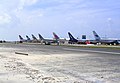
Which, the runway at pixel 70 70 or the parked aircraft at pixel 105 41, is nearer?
the runway at pixel 70 70

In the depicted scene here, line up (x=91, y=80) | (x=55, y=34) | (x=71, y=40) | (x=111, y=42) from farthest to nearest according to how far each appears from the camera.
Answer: (x=55, y=34) < (x=71, y=40) < (x=111, y=42) < (x=91, y=80)

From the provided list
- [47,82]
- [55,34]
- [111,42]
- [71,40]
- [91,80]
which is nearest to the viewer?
[47,82]

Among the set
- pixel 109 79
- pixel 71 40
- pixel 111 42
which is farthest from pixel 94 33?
pixel 109 79

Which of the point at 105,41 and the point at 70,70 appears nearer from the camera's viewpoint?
the point at 70,70

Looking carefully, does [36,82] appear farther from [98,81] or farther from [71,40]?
[71,40]

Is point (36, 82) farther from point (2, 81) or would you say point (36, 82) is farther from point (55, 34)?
point (55, 34)

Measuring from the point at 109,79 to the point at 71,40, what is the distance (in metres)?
137

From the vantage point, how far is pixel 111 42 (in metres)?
135

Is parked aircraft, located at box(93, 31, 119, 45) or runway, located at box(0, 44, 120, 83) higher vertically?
parked aircraft, located at box(93, 31, 119, 45)

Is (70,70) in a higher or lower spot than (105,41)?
lower

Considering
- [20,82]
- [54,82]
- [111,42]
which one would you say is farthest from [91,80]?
[111,42]

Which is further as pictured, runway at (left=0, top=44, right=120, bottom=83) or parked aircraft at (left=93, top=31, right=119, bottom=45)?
parked aircraft at (left=93, top=31, right=119, bottom=45)

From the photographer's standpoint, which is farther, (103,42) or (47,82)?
(103,42)

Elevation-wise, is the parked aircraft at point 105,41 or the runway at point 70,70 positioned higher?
the parked aircraft at point 105,41
